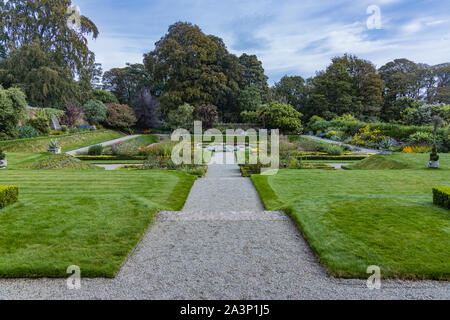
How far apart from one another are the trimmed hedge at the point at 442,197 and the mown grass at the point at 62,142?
57.8ft

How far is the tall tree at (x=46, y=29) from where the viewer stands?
25.8m

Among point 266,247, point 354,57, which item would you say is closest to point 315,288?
point 266,247

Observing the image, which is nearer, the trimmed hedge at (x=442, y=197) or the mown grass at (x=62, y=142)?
the trimmed hedge at (x=442, y=197)

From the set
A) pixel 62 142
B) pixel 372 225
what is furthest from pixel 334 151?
pixel 62 142

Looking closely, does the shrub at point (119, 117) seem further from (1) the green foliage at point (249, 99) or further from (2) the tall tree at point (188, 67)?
(1) the green foliage at point (249, 99)

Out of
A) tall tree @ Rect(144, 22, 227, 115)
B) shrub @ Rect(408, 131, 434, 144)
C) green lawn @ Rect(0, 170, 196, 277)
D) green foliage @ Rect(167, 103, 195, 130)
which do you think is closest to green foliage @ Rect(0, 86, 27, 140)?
green lawn @ Rect(0, 170, 196, 277)

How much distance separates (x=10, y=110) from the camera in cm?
1507

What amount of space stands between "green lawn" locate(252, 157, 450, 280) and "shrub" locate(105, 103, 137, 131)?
2561cm

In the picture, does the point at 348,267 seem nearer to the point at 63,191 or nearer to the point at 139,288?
the point at 139,288

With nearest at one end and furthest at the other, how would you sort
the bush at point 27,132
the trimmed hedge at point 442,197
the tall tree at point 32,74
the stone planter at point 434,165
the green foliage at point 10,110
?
the trimmed hedge at point 442,197 < the stone planter at point 434,165 < the green foliage at point 10,110 < the bush at point 27,132 < the tall tree at point 32,74

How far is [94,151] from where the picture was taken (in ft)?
49.4

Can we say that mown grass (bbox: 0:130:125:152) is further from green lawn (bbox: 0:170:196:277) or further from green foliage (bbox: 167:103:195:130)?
green lawn (bbox: 0:170:196:277)

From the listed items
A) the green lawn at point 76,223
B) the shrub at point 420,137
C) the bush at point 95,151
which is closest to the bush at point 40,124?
the bush at point 95,151

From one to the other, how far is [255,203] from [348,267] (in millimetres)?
3034
